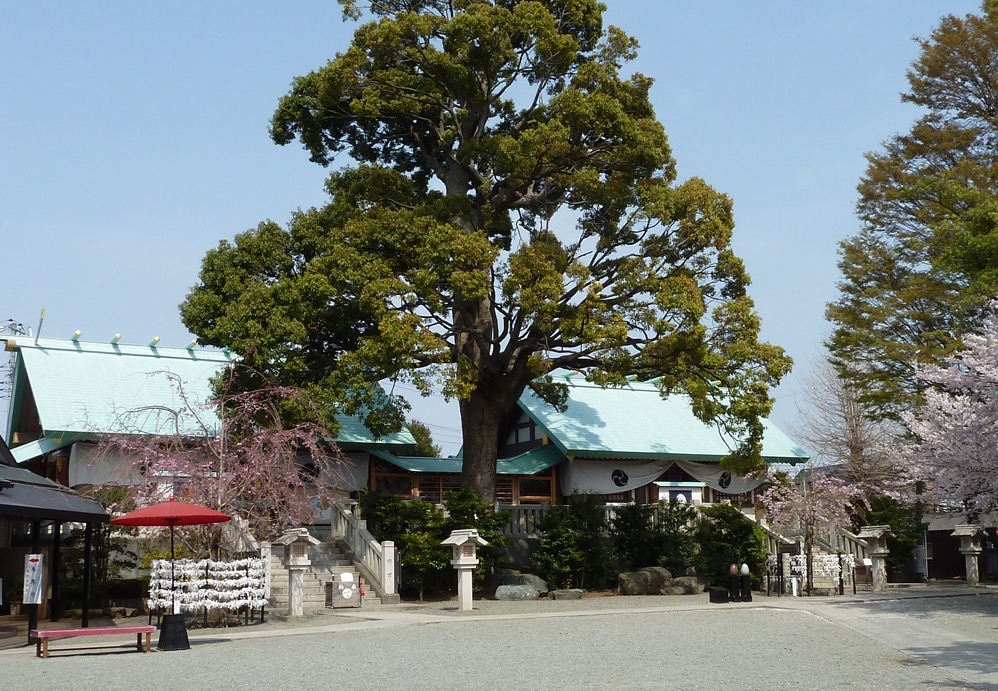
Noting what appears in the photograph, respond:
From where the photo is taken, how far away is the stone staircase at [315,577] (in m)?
20.1

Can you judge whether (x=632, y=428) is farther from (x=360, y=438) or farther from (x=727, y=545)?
(x=360, y=438)

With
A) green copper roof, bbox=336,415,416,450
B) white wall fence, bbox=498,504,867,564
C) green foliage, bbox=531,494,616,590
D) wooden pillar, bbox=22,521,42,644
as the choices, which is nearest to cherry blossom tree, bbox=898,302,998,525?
white wall fence, bbox=498,504,867,564

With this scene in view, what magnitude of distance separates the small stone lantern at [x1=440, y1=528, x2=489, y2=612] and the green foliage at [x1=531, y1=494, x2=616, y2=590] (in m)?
3.89

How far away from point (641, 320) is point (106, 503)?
38.5 feet

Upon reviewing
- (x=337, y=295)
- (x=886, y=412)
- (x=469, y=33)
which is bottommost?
(x=886, y=412)

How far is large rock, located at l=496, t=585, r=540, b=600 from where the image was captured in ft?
73.7

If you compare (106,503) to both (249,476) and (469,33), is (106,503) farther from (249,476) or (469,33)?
(469,33)

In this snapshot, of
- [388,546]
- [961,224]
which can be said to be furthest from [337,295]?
[961,224]

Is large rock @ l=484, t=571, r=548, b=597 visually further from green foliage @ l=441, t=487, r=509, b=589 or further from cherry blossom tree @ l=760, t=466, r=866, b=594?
cherry blossom tree @ l=760, t=466, r=866, b=594

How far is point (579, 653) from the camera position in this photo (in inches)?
496

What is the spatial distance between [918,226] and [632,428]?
9.85 meters

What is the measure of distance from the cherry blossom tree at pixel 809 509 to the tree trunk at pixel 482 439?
6491 millimetres

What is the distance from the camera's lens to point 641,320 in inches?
914

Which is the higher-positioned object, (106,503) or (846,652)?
(106,503)
